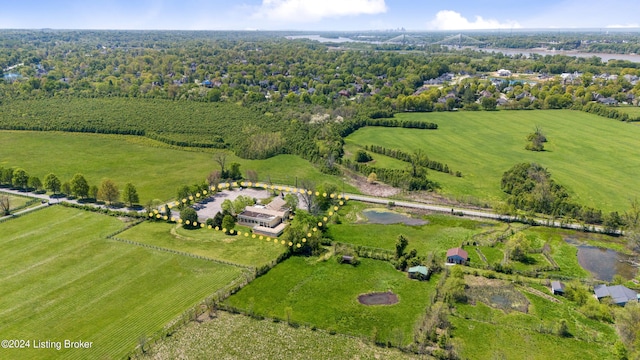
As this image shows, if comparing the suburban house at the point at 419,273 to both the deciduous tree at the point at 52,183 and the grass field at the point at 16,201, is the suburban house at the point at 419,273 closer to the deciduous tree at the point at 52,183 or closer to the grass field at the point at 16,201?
the deciduous tree at the point at 52,183

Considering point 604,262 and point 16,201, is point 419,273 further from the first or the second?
point 16,201

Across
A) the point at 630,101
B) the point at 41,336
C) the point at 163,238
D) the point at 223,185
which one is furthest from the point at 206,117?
the point at 630,101

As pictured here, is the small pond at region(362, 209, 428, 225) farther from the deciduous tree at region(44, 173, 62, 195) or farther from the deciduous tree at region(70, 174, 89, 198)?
the deciduous tree at region(44, 173, 62, 195)

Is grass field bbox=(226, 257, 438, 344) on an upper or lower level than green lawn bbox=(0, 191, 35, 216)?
lower

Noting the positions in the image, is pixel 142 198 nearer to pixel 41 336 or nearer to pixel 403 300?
pixel 41 336

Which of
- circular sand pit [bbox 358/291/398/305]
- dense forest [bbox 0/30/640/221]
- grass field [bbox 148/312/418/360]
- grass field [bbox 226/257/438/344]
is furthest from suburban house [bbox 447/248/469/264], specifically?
dense forest [bbox 0/30/640/221]

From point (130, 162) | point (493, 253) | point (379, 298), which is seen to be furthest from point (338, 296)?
point (130, 162)
